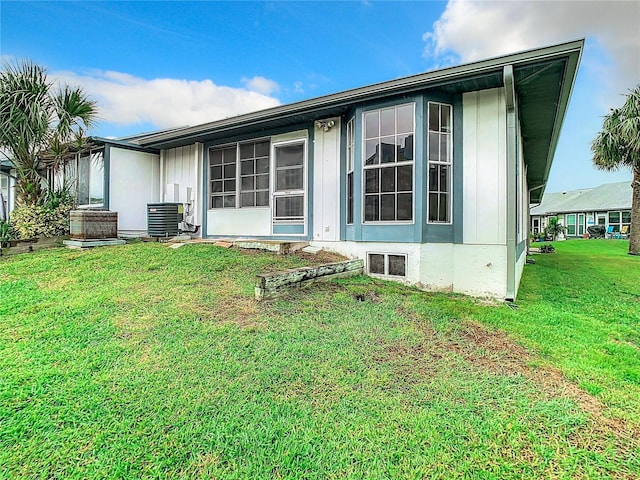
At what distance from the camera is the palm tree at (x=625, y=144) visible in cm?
1266

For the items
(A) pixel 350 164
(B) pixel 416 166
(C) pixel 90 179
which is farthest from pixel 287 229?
(C) pixel 90 179

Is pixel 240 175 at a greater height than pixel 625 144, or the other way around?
pixel 625 144

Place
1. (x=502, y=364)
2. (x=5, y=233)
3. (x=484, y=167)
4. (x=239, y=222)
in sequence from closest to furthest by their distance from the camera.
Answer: (x=502, y=364), (x=484, y=167), (x=5, y=233), (x=239, y=222)

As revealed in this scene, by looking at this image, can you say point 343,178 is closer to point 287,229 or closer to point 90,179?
point 287,229

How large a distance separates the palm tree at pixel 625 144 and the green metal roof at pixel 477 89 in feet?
20.9

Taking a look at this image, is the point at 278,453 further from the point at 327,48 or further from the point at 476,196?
the point at 327,48

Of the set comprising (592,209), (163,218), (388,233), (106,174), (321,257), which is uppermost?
(592,209)

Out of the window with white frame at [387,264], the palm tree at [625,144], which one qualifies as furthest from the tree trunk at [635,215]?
the window with white frame at [387,264]

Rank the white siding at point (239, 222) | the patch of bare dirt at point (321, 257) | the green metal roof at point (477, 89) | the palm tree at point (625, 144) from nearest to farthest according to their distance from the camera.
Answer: the green metal roof at point (477, 89)
the patch of bare dirt at point (321, 257)
the white siding at point (239, 222)
the palm tree at point (625, 144)

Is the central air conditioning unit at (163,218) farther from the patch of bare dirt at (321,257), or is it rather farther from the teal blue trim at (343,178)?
the teal blue trim at (343,178)

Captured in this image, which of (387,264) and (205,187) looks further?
(205,187)

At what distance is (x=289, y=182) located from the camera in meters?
7.77

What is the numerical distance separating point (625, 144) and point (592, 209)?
1822 cm

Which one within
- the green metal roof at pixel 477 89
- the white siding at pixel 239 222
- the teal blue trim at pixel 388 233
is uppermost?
the green metal roof at pixel 477 89
